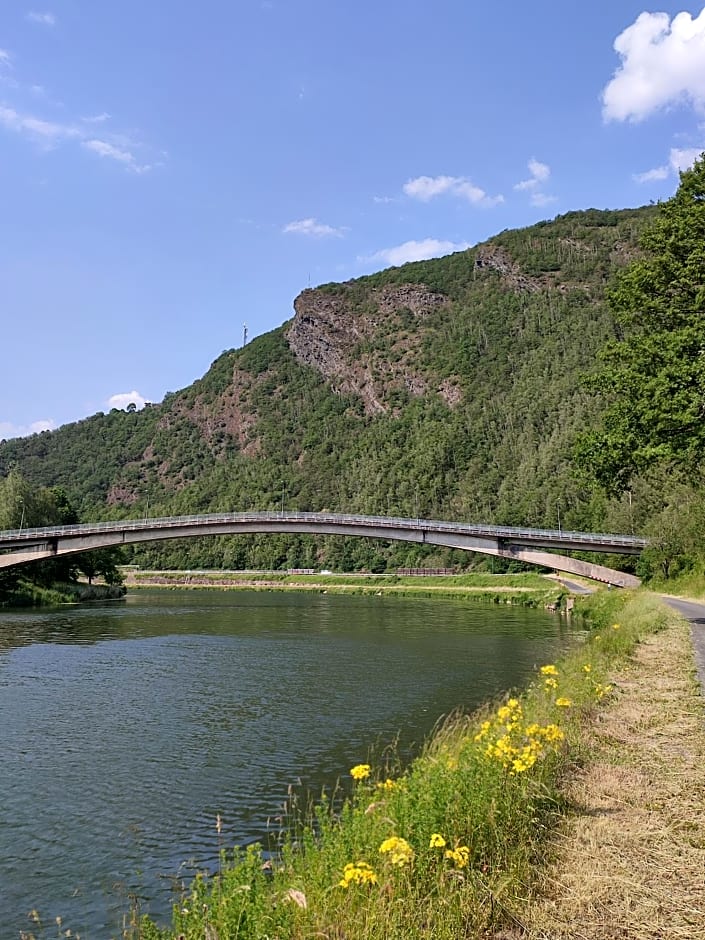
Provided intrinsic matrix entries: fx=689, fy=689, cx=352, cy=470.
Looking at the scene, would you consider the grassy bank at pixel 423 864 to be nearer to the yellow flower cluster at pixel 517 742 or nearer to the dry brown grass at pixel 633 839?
the yellow flower cluster at pixel 517 742

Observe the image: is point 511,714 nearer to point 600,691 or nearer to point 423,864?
point 600,691

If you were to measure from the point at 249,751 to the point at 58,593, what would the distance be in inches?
2201

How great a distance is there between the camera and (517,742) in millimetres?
7148

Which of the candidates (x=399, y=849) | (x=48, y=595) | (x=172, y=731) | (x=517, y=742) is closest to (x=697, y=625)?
(x=172, y=731)

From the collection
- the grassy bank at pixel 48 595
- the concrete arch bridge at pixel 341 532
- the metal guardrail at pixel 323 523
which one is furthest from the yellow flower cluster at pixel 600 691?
the grassy bank at pixel 48 595

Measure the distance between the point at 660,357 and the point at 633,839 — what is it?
16.6m

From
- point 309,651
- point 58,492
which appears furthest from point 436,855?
point 58,492

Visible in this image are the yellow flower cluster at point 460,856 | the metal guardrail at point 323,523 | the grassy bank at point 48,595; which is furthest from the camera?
the grassy bank at point 48,595

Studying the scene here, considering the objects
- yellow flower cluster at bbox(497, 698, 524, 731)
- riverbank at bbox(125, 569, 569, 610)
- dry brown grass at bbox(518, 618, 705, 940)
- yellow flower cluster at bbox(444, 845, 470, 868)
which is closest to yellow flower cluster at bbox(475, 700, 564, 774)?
yellow flower cluster at bbox(497, 698, 524, 731)

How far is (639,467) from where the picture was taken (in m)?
19.8

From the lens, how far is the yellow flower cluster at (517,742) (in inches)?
238

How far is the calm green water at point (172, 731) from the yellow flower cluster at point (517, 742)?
381cm

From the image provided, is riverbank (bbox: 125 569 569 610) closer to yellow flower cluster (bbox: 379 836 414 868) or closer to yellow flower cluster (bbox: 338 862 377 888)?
yellow flower cluster (bbox: 379 836 414 868)

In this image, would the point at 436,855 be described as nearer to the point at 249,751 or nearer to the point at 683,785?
the point at 683,785
